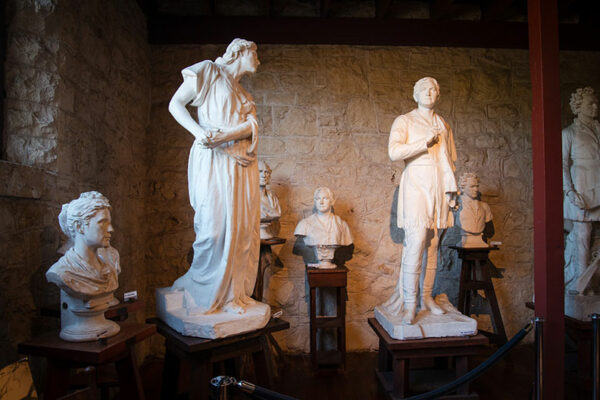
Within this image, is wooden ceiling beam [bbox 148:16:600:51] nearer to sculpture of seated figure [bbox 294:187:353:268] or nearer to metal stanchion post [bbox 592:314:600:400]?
sculpture of seated figure [bbox 294:187:353:268]

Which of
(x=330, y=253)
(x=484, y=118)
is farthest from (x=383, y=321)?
(x=484, y=118)

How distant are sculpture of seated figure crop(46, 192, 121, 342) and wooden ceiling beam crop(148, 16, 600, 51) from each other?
2.47 metres

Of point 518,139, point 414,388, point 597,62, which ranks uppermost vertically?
point 597,62

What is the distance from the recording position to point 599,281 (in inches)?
124

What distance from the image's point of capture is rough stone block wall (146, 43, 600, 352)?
3709mm

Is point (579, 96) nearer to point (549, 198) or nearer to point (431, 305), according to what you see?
point (549, 198)

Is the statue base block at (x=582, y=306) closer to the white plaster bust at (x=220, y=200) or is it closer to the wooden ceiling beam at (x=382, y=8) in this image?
the white plaster bust at (x=220, y=200)

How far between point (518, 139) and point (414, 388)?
2744mm

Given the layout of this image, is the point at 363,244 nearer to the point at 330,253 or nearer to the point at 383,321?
the point at 330,253

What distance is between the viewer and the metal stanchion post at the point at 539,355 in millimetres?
1831

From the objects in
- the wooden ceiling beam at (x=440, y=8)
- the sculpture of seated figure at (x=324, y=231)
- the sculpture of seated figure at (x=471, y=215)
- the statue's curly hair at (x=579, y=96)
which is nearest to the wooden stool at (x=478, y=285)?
the sculpture of seated figure at (x=471, y=215)

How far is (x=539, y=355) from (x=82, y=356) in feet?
6.90

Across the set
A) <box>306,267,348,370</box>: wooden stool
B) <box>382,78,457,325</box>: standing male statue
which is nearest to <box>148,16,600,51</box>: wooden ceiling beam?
<box>382,78,457,325</box>: standing male statue

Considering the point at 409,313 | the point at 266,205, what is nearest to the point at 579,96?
the point at 409,313
